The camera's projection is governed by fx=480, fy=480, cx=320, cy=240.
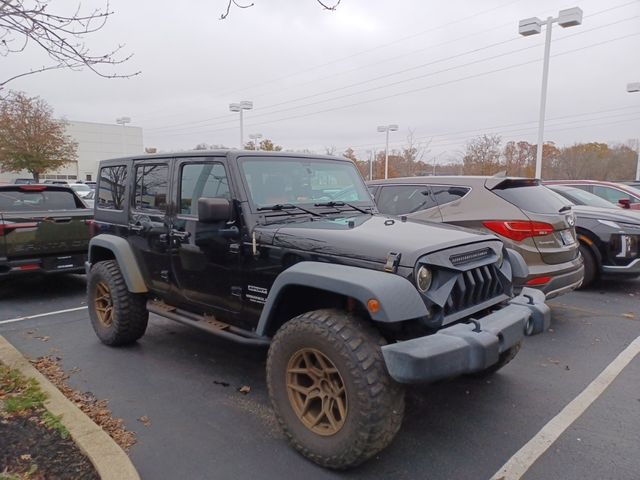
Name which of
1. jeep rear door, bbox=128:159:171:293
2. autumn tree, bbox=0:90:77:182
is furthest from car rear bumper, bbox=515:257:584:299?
autumn tree, bbox=0:90:77:182

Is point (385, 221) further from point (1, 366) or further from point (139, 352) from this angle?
point (1, 366)

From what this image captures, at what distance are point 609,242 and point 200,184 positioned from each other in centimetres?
595

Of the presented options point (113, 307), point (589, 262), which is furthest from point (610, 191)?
point (113, 307)

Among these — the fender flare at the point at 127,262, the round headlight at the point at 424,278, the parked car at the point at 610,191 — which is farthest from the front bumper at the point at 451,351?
the parked car at the point at 610,191

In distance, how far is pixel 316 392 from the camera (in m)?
2.92

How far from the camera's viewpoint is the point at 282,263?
3.30m

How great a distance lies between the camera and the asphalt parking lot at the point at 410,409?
288 centimetres

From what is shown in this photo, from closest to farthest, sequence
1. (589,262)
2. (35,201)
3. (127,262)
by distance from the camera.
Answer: (127,262) → (589,262) → (35,201)

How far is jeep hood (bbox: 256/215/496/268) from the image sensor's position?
2914 millimetres

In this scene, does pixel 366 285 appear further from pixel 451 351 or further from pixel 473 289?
pixel 473 289

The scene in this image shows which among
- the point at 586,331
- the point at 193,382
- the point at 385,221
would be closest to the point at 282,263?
the point at 385,221

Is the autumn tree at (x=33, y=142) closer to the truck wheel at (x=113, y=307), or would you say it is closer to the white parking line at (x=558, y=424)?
the truck wheel at (x=113, y=307)

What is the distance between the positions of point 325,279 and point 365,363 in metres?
0.53

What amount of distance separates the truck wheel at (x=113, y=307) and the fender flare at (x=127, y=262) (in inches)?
5.7
